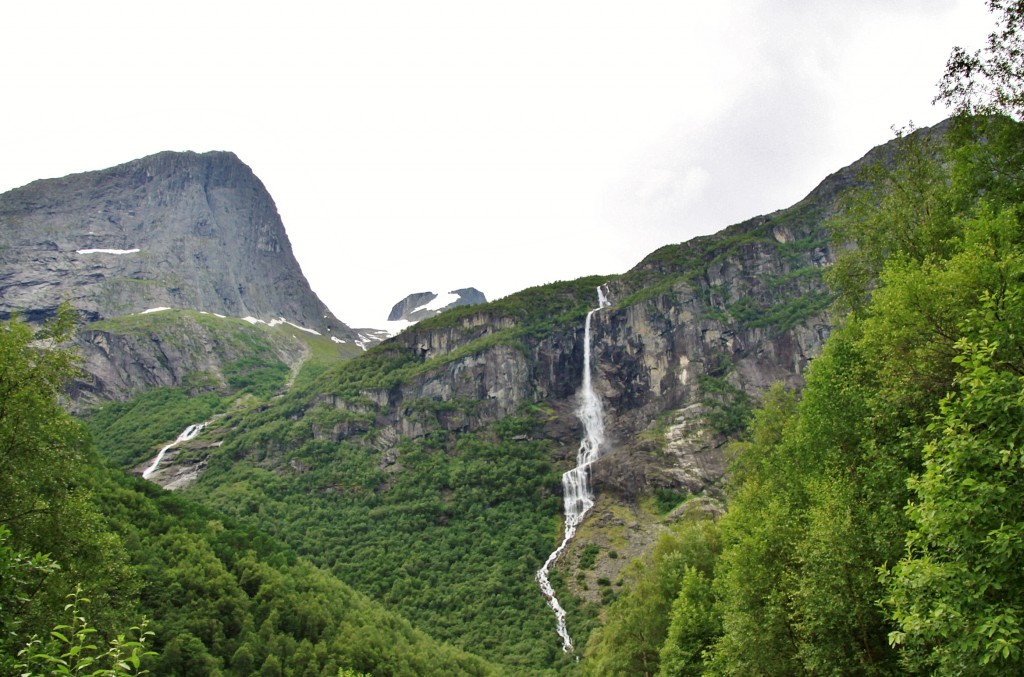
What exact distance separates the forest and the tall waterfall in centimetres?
1754

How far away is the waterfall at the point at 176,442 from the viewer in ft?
411

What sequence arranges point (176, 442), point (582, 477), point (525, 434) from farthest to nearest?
point (176, 442), point (525, 434), point (582, 477)

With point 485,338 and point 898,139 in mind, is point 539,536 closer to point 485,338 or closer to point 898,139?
point 485,338

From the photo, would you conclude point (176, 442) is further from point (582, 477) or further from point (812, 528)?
point (812, 528)

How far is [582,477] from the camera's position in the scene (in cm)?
10588

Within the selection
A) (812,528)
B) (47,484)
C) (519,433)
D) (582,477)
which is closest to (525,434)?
(519,433)

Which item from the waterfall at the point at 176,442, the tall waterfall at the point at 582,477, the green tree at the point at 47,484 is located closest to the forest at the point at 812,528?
the green tree at the point at 47,484

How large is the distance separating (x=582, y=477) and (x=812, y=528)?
90408mm

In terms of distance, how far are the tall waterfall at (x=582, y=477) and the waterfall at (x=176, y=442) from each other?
81.1m

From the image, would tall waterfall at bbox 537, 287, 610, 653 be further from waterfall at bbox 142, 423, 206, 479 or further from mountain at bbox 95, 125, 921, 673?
waterfall at bbox 142, 423, 206, 479

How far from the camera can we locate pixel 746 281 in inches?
5423

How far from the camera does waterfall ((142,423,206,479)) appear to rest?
125m

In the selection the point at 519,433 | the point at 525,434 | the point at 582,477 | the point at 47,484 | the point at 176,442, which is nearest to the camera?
the point at 47,484

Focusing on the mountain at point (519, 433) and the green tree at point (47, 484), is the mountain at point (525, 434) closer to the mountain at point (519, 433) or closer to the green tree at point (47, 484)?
the mountain at point (519, 433)
